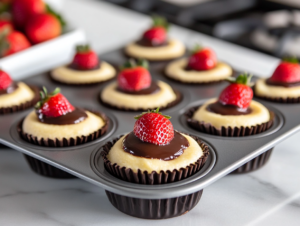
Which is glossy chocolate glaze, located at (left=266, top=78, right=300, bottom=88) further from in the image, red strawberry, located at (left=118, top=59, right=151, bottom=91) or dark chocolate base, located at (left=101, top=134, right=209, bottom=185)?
dark chocolate base, located at (left=101, top=134, right=209, bottom=185)

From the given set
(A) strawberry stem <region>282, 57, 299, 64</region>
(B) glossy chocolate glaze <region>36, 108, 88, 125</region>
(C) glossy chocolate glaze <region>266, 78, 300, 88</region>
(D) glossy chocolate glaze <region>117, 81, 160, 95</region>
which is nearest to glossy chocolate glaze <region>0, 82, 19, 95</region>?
(B) glossy chocolate glaze <region>36, 108, 88, 125</region>

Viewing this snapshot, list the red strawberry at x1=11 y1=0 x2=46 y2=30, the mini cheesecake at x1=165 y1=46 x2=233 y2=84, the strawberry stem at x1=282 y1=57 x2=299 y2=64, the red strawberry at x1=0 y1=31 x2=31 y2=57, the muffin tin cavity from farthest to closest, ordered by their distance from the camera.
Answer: the red strawberry at x1=11 y1=0 x2=46 y2=30 → the red strawberry at x1=0 y1=31 x2=31 y2=57 → the mini cheesecake at x1=165 y1=46 x2=233 y2=84 → the strawberry stem at x1=282 y1=57 x2=299 y2=64 → the muffin tin cavity

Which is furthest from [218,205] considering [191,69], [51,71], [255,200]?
[51,71]

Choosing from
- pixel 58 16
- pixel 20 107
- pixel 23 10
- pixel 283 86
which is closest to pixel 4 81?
pixel 20 107

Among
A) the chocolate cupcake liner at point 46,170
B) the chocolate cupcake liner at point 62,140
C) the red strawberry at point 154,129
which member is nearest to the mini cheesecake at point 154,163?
the red strawberry at point 154,129

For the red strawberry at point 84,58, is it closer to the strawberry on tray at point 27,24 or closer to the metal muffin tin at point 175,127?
the metal muffin tin at point 175,127

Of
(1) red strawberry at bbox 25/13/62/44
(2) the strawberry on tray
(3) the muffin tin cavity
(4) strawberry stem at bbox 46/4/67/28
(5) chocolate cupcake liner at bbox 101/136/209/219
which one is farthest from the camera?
(4) strawberry stem at bbox 46/4/67/28
